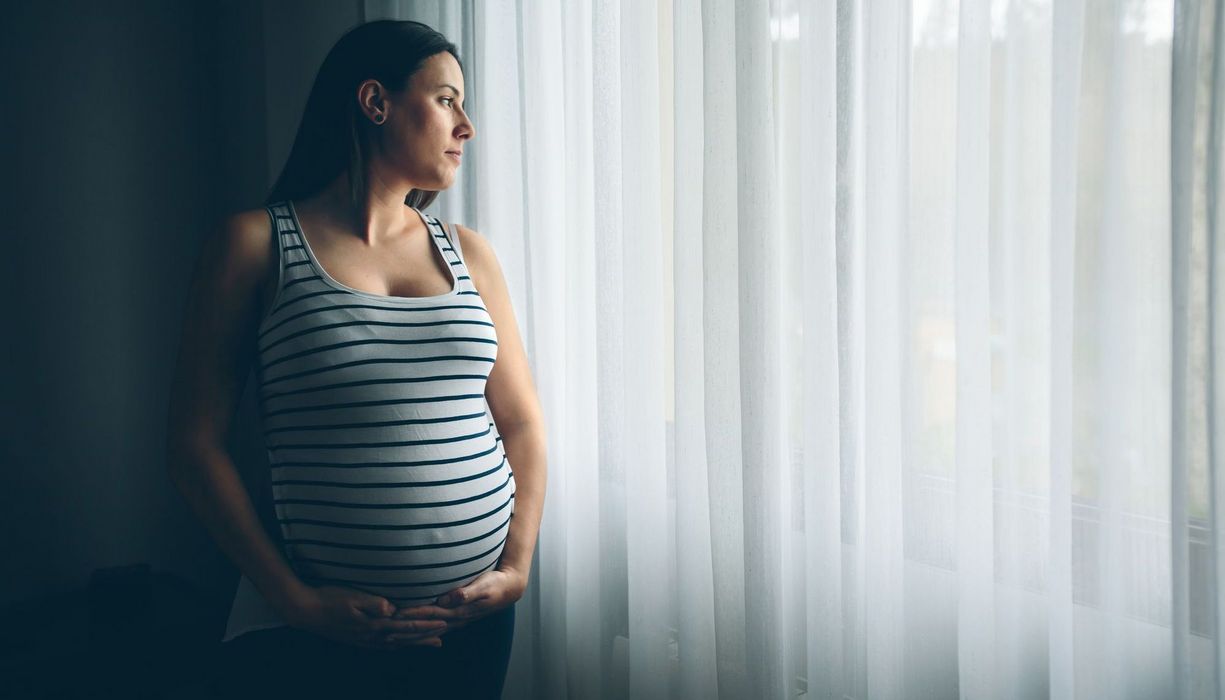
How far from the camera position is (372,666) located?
3.26 feet

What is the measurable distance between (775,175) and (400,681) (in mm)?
793

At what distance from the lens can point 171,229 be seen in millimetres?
1882

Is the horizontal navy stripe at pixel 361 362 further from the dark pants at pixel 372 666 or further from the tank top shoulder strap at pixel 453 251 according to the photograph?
A: the dark pants at pixel 372 666

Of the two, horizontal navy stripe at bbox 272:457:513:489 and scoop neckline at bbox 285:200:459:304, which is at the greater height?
scoop neckline at bbox 285:200:459:304

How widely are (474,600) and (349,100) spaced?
67 cm

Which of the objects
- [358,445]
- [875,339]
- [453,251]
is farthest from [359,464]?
[875,339]

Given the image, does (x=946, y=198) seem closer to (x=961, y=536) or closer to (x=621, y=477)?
(x=961, y=536)

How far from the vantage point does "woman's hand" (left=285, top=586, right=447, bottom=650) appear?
3.10 feet

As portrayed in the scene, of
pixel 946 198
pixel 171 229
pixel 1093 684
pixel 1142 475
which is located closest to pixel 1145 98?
pixel 946 198

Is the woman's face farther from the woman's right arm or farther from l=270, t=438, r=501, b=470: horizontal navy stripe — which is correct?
l=270, t=438, r=501, b=470: horizontal navy stripe

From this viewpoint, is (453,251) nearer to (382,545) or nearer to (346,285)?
(346,285)

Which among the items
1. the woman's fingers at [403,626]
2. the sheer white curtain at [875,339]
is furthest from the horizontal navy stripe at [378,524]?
the sheer white curtain at [875,339]

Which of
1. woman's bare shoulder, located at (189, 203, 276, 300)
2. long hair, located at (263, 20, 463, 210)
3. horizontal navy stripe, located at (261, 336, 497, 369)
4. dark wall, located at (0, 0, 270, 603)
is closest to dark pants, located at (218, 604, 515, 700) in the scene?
horizontal navy stripe, located at (261, 336, 497, 369)

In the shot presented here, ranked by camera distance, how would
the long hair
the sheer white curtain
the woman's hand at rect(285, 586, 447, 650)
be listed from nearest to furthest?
the sheer white curtain < the woman's hand at rect(285, 586, 447, 650) < the long hair
